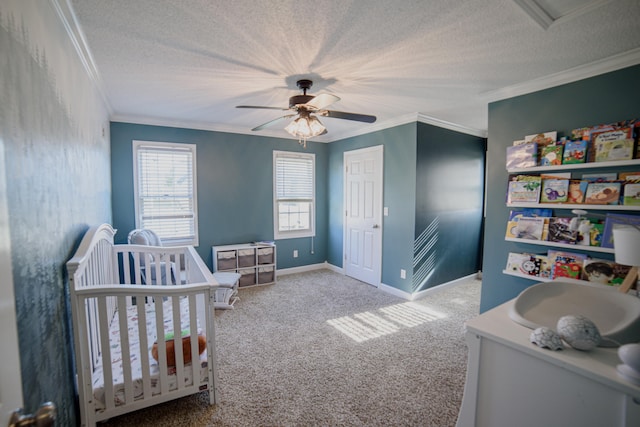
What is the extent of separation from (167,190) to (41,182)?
286 cm

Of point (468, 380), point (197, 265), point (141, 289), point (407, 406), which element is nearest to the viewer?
point (468, 380)

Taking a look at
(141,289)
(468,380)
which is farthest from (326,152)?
(468,380)

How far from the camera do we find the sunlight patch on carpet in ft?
9.46

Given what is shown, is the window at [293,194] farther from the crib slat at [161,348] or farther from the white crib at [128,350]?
the crib slat at [161,348]

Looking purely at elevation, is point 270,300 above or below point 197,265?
below

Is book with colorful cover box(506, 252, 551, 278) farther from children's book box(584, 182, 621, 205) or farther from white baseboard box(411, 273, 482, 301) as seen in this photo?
white baseboard box(411, 273, 482, 301)

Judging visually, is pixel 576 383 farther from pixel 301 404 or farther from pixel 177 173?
pixel 177 173

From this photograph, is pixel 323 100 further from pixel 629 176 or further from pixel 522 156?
pixel 629 176

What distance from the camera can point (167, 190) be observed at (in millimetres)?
3963

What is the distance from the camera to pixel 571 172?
2320 mm

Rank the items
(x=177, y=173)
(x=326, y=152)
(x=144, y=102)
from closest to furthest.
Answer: (x=144, y=102), (x=177, y=173), (x=326, y=152)

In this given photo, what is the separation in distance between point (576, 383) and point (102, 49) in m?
3.15

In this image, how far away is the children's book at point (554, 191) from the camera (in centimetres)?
232

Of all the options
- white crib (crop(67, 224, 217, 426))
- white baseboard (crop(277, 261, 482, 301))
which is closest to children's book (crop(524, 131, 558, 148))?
white baseboard (crop(277, 261, 482, 301))
